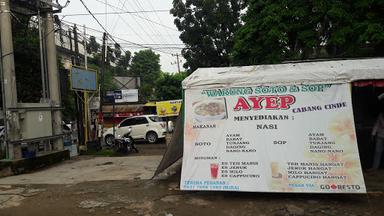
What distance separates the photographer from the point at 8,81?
38.7 ft

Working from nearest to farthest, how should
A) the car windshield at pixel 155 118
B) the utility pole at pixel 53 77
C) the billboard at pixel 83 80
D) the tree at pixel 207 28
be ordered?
1. the utility pole at pixel 53 77
2. the billboard at pixel 83 80
3. the car windshield at pixel 155 118
4. the tree at pixel 207 28

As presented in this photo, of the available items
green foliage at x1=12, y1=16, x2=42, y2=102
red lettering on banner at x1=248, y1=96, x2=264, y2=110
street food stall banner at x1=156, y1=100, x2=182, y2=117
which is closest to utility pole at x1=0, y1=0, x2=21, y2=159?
green foliage at x1=12, y1=16, x2=42, y2=102

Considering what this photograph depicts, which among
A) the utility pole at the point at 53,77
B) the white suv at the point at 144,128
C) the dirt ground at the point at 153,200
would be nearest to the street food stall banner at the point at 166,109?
the white suv at the point at 144,128

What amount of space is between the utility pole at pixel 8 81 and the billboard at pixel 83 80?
408 cm

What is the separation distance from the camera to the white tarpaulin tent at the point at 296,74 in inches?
278

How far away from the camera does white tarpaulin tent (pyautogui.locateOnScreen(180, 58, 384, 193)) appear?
6809mm

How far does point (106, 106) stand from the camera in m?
34.8

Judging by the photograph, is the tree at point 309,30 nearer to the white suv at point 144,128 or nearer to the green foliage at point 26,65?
the white suv at point 144,128

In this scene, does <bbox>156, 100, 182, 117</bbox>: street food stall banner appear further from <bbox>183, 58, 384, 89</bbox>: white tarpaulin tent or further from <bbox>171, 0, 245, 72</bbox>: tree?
<bbox>183, 58, 384, 89</bbox>: white tarpaulin tent

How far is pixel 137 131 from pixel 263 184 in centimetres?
1665

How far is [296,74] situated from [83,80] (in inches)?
449

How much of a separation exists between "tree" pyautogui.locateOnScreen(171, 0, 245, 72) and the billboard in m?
10.6

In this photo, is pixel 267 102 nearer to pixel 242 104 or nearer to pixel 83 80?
pixel 242 104

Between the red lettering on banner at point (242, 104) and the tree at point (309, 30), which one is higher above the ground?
the tree at point (309, 30)
